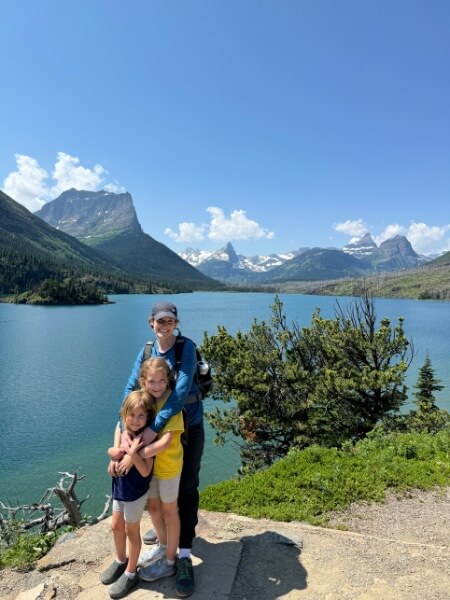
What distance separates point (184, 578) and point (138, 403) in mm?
2428

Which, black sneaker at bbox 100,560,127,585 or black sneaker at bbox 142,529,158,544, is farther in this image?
black sneaker at bbox 142,529,158,544

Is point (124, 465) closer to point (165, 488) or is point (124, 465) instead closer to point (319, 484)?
point (165, 488)

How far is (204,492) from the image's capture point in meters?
9.10

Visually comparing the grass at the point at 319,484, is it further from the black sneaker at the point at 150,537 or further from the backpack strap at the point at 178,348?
the backpack strap at the point at 178,348

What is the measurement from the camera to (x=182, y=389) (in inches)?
211

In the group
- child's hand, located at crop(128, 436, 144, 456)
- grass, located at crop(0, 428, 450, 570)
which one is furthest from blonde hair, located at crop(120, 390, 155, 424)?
grass, located at crop(0, 428, 450, 570)

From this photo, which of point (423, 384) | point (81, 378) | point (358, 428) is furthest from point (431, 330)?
point (358, 428)

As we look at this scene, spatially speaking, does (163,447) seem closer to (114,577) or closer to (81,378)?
(114,577)

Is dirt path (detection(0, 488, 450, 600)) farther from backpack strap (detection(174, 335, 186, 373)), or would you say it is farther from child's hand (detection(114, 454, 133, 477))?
backpack strap (detection(174, 335, 186, 373))

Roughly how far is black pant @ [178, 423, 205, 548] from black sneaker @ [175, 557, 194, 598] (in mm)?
251

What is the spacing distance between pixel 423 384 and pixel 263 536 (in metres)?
25.2

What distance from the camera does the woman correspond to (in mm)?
5387

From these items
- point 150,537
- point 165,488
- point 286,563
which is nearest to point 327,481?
point 286,563

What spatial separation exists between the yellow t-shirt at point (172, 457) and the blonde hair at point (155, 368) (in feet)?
1.40
